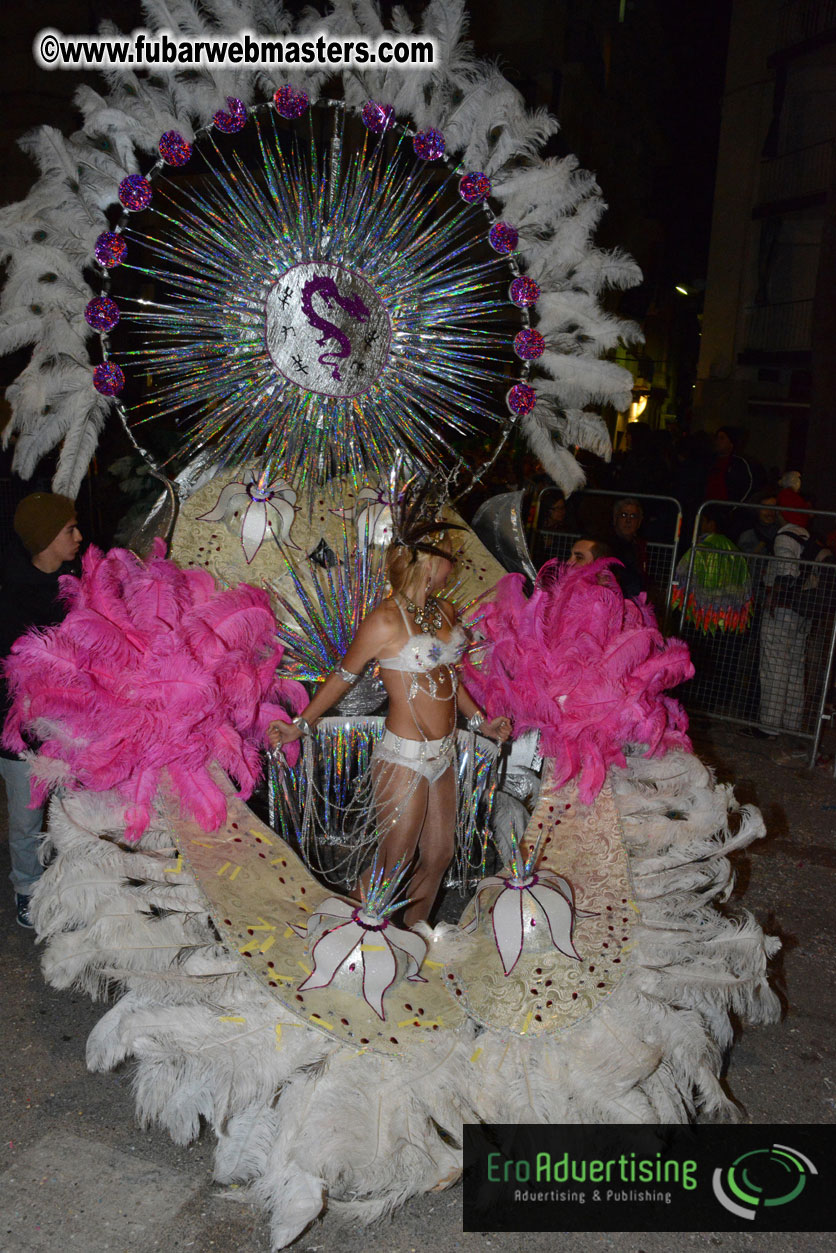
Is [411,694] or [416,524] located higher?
[416,524]

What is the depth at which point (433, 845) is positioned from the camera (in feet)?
11.5

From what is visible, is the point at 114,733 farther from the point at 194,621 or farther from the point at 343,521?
the point at 343,521

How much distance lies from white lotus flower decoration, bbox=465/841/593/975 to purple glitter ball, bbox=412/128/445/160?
2622 millimetres

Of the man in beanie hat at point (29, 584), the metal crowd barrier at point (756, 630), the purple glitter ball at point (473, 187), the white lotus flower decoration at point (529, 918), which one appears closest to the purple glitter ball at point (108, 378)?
the man in beanie hat at point (29, 584)

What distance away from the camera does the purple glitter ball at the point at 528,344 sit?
3879 millimetres

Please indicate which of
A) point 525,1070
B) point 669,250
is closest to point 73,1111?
point 525,1070

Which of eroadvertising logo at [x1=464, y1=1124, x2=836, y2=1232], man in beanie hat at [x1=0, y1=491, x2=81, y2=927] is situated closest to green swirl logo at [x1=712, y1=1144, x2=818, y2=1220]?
eroadvertising logo at [x1=464, y1=1124, x2=836, y2=1232]

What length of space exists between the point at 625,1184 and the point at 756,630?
4.94m

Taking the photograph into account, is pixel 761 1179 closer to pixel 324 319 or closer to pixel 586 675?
pixel 586 675

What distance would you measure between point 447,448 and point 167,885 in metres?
2.08

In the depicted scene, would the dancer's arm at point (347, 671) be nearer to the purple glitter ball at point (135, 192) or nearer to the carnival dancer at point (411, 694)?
the carnival dancer at point (411, 694)

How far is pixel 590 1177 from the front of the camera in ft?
8.81

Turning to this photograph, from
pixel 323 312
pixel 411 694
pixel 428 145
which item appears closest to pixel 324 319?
pixel 323 312

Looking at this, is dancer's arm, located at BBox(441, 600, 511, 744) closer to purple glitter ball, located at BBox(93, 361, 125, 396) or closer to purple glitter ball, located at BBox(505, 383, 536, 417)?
purple glitter ball, located at BBox(505, 383, 536, 417)
